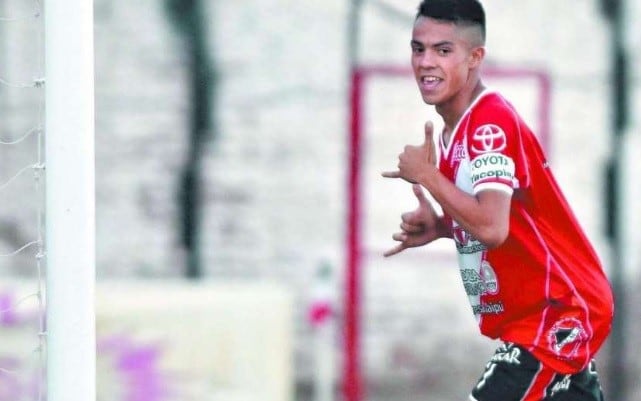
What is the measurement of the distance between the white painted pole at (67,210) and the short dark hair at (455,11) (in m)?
0.88

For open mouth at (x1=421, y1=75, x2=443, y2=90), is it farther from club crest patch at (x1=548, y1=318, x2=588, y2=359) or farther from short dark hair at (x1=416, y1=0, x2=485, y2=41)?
club crest patch at (x1=548, y1=318, x2=588, y2=359)

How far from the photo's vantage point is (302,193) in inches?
293

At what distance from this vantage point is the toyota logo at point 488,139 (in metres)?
3.40

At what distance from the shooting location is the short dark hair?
352 cm

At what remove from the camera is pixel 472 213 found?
130 inches

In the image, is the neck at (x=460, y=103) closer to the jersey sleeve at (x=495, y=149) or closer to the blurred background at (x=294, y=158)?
the jersey sleeve at (x=495, y=149)

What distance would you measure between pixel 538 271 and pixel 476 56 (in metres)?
0.57

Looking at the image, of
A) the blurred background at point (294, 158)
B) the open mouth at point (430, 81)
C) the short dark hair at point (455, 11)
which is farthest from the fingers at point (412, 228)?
the blurred background at point (294, 158)

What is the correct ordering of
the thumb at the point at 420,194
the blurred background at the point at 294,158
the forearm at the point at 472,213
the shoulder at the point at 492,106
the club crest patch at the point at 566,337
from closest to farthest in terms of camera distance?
1. the forearm at the point at 472,213
2. the shoulder at the point at 492,106
3. the club crest patch at the point at 566,337
4. the thumb at the point at 420,194
5. the blurred background at the point at 294,158

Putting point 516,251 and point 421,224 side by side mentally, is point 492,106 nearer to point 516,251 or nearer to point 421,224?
point 516,251

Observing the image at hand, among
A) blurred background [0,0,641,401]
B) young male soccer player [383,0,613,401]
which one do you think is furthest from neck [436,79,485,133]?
blurred background [0,0,641,401]

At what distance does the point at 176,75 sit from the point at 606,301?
4223mm

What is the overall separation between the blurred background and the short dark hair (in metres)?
3.84

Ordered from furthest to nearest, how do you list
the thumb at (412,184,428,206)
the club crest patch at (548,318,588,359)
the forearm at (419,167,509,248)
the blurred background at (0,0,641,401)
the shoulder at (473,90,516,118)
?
1. the blurred background at (0,0,641,401)
2. the thumb at (412,184,428,206)
3. the club crest patch at (548,318,588,359)
4. the shoulder at (473,90,516,118)
5. the forearm at (419,167,509,248)
